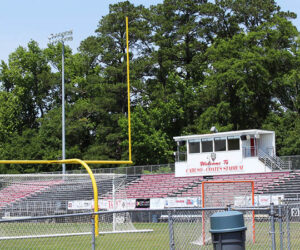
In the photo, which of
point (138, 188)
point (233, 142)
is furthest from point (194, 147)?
point (138, 188)

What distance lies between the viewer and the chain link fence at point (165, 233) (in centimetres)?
845

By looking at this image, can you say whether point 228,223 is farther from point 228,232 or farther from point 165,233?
point 165,233

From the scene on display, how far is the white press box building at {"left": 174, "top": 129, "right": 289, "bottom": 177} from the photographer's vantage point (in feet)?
107

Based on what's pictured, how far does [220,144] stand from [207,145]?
0.93 meters

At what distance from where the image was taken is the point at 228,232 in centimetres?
663

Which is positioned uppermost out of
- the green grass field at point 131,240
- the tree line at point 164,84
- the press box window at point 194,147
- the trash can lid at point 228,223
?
the tree line at point 164,84

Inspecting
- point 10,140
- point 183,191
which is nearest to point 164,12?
point 10,140

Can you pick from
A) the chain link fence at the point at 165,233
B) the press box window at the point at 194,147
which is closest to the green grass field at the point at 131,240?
the chain link fence at the point at 165,233

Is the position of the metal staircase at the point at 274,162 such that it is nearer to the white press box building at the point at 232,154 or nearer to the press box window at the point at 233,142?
the white press box building at the point at 232,154

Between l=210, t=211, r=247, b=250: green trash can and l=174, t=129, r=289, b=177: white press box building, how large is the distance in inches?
1032

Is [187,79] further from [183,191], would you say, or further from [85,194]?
[85,194]

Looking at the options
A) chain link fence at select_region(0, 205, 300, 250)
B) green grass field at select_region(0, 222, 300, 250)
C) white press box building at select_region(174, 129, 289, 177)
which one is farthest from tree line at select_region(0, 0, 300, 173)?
green grass field at select_region(0, 222, 300, 250)

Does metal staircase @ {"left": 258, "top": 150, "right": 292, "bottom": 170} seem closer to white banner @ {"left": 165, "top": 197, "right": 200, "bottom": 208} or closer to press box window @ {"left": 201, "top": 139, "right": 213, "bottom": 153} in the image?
press box window @ {"left": 201, "top": 139, "right": 213, "bottom": 153}

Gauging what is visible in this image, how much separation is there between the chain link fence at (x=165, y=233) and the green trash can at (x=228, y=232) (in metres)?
1.23
